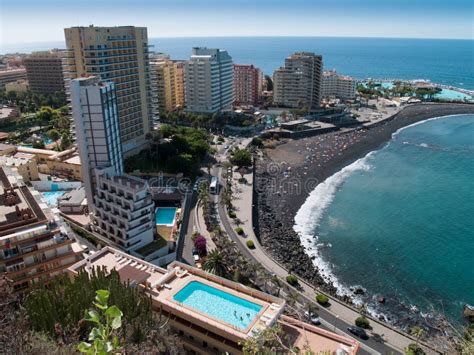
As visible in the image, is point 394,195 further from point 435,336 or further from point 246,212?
point 435,336

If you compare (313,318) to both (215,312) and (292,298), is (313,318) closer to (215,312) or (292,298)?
(292,298)

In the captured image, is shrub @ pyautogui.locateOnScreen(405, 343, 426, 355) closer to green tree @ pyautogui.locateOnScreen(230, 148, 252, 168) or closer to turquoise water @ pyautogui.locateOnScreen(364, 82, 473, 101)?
green tree @ pyautogui.locateOnScreen(230, 148, 252, 168)

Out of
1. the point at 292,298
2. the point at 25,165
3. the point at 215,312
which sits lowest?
the point at 292,298

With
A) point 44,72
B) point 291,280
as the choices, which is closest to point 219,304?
point 291,280

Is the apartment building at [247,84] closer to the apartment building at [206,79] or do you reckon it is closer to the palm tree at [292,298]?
the apartment building at [206,79]

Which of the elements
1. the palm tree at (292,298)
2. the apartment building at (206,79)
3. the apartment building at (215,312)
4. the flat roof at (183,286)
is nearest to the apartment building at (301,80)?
the apartment building at (206,79)

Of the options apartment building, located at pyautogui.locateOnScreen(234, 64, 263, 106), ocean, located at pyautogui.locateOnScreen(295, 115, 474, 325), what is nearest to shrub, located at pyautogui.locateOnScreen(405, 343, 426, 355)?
ocean, located at pyautogui.locateOnScreen(295, 115, 474, 325)

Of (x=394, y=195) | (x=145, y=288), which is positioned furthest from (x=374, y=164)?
(x=145, y=288)
